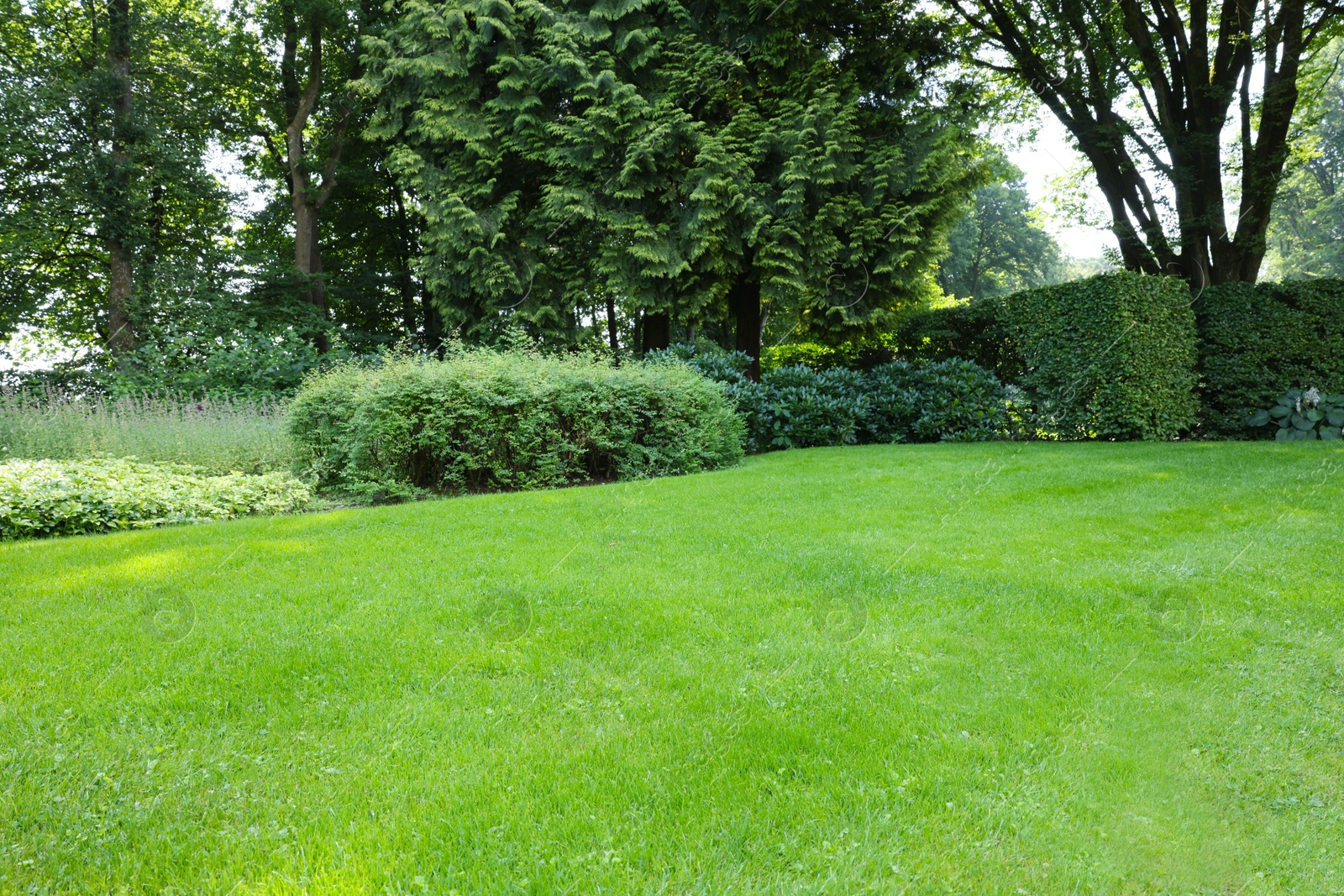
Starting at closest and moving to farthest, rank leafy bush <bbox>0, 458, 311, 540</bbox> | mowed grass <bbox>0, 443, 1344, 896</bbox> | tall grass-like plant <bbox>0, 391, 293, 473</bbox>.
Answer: mowed grass <bbox>0, 443, 1344, 896</bbox>, leafy bush <bbox>0, 458, 311, 540</bbox>, tall grass-like plant <bbox>0, 391, 293, 473</bbox>

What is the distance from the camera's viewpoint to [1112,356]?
10461 millimetres

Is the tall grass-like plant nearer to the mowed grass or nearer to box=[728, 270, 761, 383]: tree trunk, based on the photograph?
the mowed grass

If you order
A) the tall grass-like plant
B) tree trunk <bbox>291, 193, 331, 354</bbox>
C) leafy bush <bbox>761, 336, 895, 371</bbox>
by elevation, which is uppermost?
tree trunk <bbox>291, 193, 331, 354</bbox>

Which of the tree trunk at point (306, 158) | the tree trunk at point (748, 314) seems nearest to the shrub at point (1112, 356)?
the tree trunk at point (748, 314)

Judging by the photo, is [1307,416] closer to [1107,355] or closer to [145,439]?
[1107,355]

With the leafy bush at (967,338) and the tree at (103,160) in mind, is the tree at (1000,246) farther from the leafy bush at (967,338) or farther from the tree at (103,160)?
the tree at (103,160)

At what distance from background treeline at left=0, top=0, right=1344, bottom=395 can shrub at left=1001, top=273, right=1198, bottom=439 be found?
1927mm

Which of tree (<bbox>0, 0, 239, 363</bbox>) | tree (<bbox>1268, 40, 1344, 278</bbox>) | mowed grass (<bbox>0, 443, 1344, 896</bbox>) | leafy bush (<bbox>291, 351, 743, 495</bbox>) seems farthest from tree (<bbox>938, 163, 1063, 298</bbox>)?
mowed grass (<bbox>0, 443, 1344, 896</bbox>)

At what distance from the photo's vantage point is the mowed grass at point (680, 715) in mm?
1869

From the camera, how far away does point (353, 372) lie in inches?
345

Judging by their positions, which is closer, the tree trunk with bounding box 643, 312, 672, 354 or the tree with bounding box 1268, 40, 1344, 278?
the tree trunk with bounding box 643, 312, 672, 354

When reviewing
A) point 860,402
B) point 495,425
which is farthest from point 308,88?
point 860,402

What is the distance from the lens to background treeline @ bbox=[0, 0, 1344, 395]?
12.5 metres

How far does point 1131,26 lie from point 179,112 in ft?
66.9
